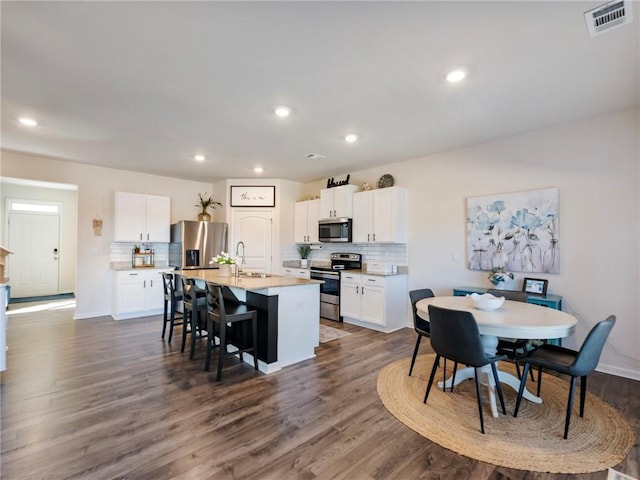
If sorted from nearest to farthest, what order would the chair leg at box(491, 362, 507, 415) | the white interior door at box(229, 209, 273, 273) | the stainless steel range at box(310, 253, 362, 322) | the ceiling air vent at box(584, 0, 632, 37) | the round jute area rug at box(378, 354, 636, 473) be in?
the ceiling air vent at box(584, 0, 632, 37)
the round jute area rug at box(378, 354, 636, 473)
the chair leg at box(491, 362, 507, 415)
the stainless steel range at box(310, 253, 362, 322)
the white interior door at box(229, 209, 273, 273)

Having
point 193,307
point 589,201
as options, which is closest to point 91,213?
point 193,307

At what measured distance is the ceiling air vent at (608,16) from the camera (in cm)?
180

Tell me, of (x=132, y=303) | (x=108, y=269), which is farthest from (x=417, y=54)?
(x=108, y=269)

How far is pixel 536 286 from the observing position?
11.8 ft

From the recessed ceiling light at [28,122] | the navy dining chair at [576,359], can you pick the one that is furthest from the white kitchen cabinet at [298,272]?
the recessed ceiling light at [28,122]

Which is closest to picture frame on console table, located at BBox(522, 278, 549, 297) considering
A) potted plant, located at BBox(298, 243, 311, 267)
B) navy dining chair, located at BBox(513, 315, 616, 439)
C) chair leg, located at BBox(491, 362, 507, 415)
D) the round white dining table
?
the round white dining table

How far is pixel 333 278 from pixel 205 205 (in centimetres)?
316

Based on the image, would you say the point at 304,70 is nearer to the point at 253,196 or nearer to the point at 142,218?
the point at 253,196

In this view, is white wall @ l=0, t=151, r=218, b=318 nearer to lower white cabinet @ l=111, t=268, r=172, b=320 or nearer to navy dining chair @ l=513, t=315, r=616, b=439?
lower white cabinet @ l=111, t=268, r=172, b=320

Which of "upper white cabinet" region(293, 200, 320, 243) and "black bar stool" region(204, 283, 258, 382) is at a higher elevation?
"upper white cabinet" region(293, 200, 320, 243)

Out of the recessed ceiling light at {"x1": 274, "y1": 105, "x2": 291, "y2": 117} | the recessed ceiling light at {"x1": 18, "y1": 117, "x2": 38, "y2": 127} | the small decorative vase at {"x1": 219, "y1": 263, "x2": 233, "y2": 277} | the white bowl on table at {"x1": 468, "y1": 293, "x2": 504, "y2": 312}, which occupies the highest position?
the recessed ceiling light at {"x1": 18, "y1": 117, "x2": 38, "y2": 127}

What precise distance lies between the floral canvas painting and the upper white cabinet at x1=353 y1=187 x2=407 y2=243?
1021 millimetres

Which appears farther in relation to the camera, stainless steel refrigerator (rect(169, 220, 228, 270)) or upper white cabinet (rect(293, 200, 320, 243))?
upper white cabinet (rect(293, 200, 320, 243))

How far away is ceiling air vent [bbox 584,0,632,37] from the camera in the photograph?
1.80m
